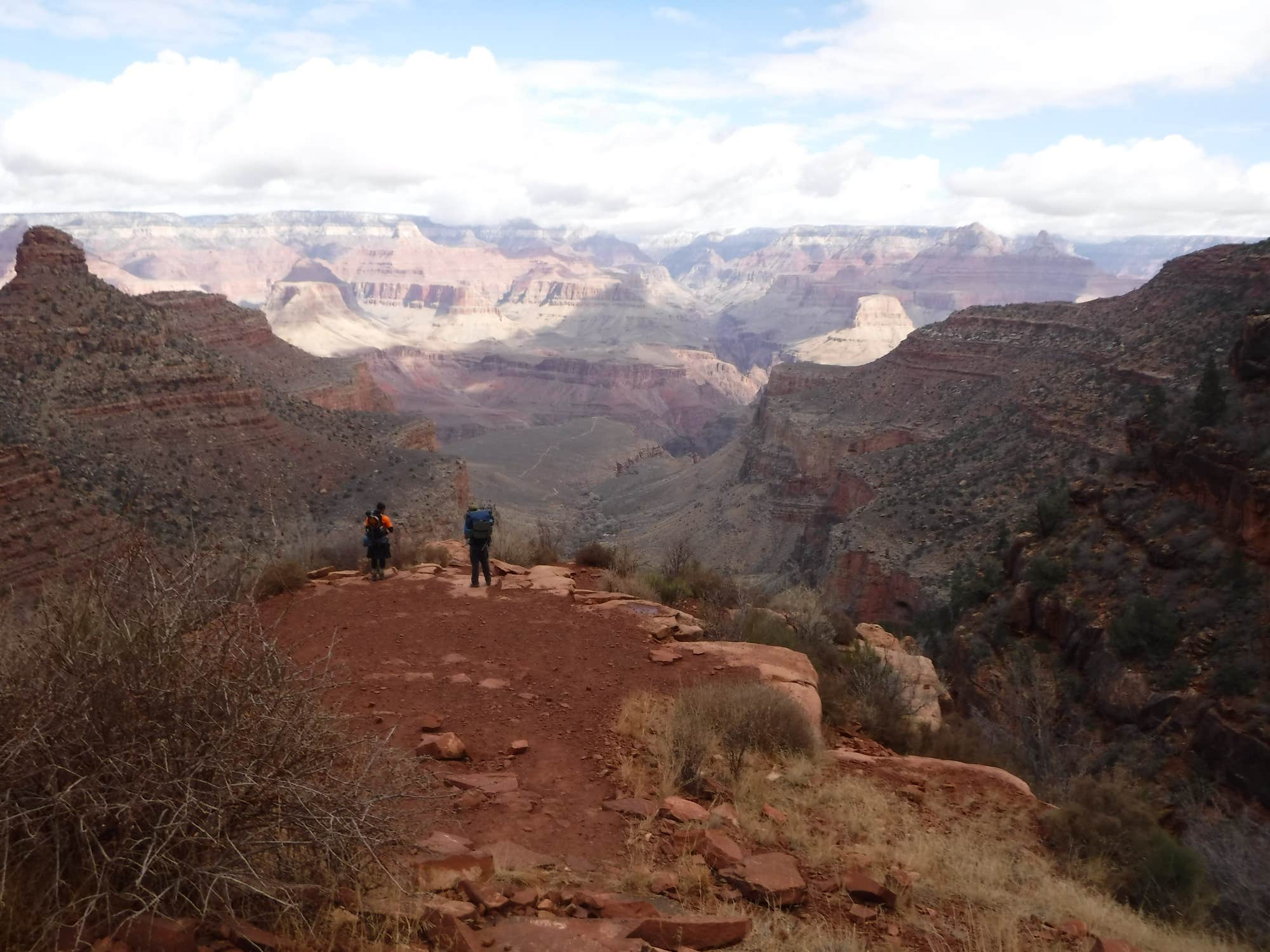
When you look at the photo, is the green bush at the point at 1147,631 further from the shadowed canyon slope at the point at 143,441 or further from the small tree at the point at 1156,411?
the shadowed canyon slope at the point at 143,441

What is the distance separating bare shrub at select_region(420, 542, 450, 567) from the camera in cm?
1563

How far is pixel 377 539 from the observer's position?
1381 cm

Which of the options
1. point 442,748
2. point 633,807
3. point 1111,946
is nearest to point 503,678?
point 442,748

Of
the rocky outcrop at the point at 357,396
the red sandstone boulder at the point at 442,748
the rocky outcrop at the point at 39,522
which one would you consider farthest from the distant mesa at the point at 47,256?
the red sandstone boulder at the point at 442,748

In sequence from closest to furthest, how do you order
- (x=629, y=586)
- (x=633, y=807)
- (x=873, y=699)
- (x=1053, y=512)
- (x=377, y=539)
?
1. (x=633, y=807)
2. (x=873, y=699)
3. (x=377, y=539)
4. (x=629, y=586)
5. (x=1053, y=512)

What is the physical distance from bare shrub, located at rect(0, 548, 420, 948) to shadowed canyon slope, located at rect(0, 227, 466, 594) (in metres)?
19.5

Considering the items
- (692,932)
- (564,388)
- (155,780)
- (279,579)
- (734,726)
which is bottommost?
(564,388)

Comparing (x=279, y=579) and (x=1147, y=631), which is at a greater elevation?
(x=279, y=579)

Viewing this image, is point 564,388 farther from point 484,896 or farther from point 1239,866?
point 484,896

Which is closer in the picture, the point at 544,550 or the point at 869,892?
the point at 869,892

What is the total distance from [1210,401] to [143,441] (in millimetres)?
34584

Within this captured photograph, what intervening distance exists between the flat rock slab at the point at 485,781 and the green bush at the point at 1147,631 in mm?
13011

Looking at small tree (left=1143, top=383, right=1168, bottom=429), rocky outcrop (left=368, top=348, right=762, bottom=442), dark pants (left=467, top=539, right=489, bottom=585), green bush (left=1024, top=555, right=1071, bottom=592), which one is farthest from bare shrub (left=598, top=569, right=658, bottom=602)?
rocky outcrop (left=368, top=348, right=762, bottom=442)

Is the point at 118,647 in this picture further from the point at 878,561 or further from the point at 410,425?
the point at 410,425
